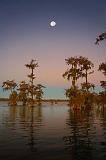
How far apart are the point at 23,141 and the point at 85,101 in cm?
5326

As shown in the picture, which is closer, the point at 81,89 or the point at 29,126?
the point at 29,126

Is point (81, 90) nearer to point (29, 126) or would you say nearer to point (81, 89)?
point (81, 89)

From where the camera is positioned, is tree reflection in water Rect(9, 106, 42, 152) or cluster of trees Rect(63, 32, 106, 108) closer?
tree reflection in water Rect(9, 106, 42, 152)

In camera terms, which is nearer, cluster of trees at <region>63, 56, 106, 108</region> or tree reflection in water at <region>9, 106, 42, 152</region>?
tree reflection in water at <region>9, 106, 42, 152</region>

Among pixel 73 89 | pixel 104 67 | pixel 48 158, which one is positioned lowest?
pixel 48 158

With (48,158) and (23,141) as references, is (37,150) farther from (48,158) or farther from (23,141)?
(23,141)

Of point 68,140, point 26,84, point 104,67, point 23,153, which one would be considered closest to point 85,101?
point 104,67

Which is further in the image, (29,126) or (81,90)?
(81,90)

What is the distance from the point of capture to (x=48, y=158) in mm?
16125

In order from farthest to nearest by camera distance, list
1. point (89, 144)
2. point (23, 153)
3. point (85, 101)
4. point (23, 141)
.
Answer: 1. point (85, 101)
2. point (23, 141)
3. point (89, 144)
4. point (23, 153)

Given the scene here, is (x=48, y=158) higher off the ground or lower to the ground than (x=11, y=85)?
lower

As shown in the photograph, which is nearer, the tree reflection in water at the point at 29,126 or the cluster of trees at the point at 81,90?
the tree reflection in water at the point at 29,126

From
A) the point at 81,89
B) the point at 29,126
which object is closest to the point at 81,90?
the point at 81,89

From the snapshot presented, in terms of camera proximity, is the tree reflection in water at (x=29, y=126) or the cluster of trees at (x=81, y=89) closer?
the tree reflection in water at (x=29, y=126)
